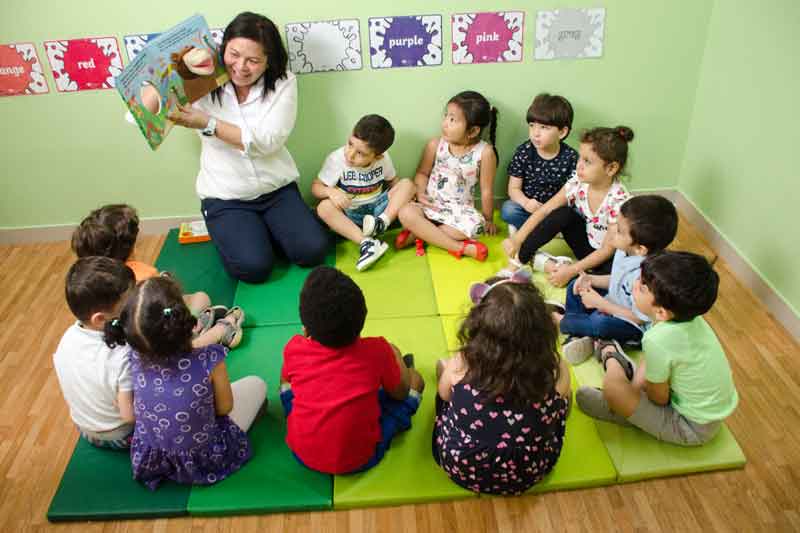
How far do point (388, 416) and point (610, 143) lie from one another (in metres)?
1.43

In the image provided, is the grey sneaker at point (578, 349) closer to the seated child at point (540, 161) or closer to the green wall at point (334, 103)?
the seated child at point (540, 161)


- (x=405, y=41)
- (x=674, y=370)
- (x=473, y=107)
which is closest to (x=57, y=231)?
(x=405, y=41)

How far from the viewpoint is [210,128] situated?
8.88 feet

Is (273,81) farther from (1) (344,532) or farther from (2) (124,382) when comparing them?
(1) (344,532)

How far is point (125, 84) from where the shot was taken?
7.54 ft

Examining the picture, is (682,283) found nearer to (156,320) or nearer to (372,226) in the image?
(156,320)

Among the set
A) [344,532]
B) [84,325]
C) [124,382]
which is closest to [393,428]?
Answer: [344,532]

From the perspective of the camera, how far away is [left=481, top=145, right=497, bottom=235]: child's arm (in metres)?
3.10

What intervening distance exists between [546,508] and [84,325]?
151cm

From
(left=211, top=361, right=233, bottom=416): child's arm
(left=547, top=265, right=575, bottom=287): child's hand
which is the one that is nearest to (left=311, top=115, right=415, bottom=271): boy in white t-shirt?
(left=547, top=265, right=575, bottom=287): child's hand

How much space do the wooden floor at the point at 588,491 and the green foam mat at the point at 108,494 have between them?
0.12ft

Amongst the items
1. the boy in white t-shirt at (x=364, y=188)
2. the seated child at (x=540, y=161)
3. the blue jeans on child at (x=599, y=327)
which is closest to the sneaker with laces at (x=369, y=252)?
the boy in white t-shirt at (x=364, y=188)

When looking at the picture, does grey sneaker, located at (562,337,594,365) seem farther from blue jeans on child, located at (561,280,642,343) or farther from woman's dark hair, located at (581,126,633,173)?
woman's dark hair, located at (581,126,633,173)

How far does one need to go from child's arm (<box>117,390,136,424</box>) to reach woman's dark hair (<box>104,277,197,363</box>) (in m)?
0.23
